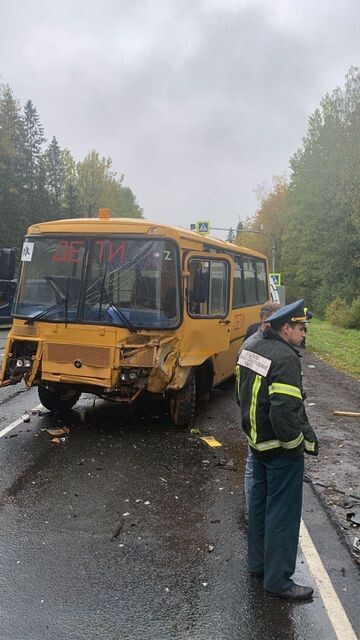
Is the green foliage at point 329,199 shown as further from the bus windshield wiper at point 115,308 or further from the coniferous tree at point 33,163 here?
the bus windshield wiper at point 115,308

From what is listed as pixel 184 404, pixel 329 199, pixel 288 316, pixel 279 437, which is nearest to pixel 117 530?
pixel 279 437

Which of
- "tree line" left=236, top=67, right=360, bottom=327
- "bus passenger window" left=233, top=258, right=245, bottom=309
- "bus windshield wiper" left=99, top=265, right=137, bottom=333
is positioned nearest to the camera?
"bus windshield wiper" left=99, top=265, right=137, bottom=333

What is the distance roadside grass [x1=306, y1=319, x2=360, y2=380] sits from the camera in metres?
14.7

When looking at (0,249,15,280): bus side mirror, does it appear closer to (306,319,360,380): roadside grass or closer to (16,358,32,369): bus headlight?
(16,358,32,369): bus headlight

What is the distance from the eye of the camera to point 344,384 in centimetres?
1157

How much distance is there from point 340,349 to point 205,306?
12.6 meters

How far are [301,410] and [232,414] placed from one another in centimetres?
502

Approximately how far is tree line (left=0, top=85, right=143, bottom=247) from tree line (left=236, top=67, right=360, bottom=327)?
822 inches

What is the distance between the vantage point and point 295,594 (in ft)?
10.9

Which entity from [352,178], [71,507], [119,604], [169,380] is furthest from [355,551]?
[352,178]

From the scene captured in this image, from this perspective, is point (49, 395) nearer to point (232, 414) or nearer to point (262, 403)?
point (232, 414)

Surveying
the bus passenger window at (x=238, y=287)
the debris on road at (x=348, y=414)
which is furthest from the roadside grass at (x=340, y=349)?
the debris on road at (x=348, y=414)

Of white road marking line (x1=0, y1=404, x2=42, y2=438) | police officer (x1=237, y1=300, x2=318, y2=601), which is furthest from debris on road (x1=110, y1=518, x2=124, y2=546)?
white road marking line (x1=0, y1=404, x2=42, y2=438)

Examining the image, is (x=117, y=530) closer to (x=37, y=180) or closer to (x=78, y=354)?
(x=78, y=354)
